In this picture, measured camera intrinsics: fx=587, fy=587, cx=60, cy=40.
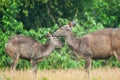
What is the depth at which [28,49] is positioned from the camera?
2059 centimetres

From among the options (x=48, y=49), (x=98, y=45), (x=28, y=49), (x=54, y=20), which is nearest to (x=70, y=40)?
(x=48, y=49)

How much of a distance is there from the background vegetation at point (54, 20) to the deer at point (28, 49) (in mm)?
4827

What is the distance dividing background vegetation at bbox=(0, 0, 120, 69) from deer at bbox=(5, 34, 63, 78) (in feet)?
15.8

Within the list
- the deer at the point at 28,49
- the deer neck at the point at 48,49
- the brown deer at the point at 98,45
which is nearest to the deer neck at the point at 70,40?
the brown deer at the point at 98,45

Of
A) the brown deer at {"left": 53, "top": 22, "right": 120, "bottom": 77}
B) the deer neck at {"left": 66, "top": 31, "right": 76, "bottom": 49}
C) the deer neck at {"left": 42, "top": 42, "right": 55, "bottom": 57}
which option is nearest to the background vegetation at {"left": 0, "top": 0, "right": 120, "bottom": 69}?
the deer neck at {"left": 42, "top": 42, "right": 55, "bottom": 57}

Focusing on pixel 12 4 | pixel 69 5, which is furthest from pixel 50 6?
pixel 12 4

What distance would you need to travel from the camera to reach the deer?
20344mm

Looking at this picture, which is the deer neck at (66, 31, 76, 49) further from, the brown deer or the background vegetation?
the background vegetation

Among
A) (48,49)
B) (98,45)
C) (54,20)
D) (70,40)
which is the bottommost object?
(54,20)

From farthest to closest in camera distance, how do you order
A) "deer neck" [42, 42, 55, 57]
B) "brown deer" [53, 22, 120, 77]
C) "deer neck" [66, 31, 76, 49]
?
"deer neck" [42, 42, 55, 57], "deer neck" [66, 31, 76, 49], "brown deer" [53, 22, 120, 77]

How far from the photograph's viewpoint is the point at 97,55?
20016 millimetres

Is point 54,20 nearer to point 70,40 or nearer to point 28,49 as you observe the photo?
point 28,49

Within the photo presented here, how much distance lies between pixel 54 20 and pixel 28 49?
9.69 meters

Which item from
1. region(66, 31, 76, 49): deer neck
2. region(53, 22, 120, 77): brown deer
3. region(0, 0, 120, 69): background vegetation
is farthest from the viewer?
region(0, 0, 120, 69): background vegetation
